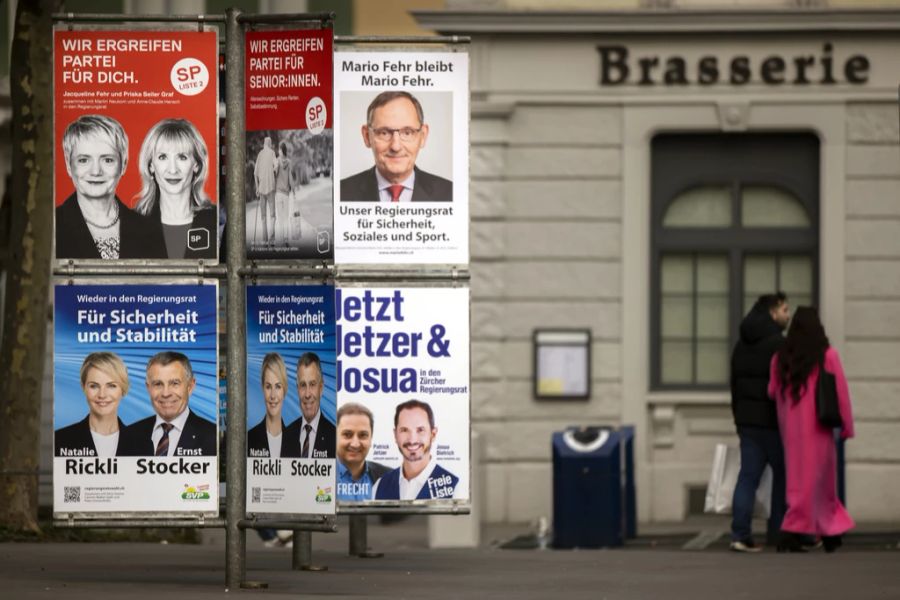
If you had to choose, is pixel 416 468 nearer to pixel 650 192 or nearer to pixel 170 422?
pixel 170 422

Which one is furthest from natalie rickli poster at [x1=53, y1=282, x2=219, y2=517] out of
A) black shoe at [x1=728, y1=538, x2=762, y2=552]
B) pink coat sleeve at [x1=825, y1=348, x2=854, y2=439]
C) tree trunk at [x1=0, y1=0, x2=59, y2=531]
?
pink coat sleeve at [x1=825, y1=348, x2=854, y2=439]

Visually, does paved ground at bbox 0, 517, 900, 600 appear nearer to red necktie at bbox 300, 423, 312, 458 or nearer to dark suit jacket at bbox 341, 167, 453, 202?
red necktie at bbox 300, 423, 312, 458

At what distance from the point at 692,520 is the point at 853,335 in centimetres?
235

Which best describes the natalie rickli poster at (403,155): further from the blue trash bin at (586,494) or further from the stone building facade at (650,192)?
the stone building facade at (650,192)

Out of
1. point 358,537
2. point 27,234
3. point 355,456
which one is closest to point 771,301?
point 358,537

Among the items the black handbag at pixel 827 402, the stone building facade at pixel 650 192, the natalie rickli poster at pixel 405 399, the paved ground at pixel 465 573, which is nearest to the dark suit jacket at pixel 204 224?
the paved ground at pixel 465 573

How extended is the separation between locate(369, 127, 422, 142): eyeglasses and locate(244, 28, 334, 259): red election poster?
1.83 metres

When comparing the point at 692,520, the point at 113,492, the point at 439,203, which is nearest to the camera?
the point at 113,492

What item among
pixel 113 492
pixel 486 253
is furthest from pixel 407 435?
pixel 486 253

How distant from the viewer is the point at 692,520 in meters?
20.0

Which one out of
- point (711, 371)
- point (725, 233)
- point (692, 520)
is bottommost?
point (692, 520)

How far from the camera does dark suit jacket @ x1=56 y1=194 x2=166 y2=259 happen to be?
11164 millimetres

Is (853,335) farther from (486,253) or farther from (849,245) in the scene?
(486,253)

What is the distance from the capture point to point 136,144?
36.5ft
